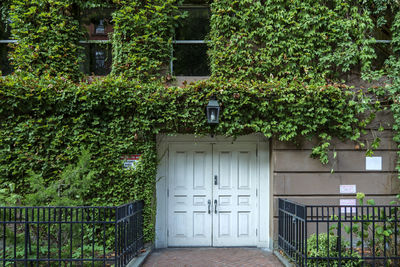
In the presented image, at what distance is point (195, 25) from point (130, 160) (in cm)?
368

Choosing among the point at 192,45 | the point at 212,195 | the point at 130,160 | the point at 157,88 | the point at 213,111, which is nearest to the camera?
the point at 213,111

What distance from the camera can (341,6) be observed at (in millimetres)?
7262

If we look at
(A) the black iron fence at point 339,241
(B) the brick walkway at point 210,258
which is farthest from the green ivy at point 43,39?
(A) the black iron fence at point 339,241

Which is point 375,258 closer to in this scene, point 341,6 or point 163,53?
point 341,6

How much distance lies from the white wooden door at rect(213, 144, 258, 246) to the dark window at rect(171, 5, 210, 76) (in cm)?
201

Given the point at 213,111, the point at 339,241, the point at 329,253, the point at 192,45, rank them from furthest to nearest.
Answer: the point at 192,45 < the point at 213,111 < the point at 329,253 < the point at 339,241

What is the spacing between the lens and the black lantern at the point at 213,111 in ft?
21.9

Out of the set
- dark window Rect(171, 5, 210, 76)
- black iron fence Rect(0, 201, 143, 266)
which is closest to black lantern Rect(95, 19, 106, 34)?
dark window Rect(171, 5, 210, 76)

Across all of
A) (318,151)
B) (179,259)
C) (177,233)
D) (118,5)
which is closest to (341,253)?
(318,151)

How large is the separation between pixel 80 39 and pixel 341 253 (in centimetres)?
742

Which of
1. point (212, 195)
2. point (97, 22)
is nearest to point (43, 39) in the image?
point (97, 22)

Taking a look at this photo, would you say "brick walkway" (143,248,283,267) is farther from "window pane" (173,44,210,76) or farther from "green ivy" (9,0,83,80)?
"green ivy" (9,0,83,80)

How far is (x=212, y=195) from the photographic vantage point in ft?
25.2

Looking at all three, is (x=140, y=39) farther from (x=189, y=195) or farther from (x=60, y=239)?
(x=60, y=239)
